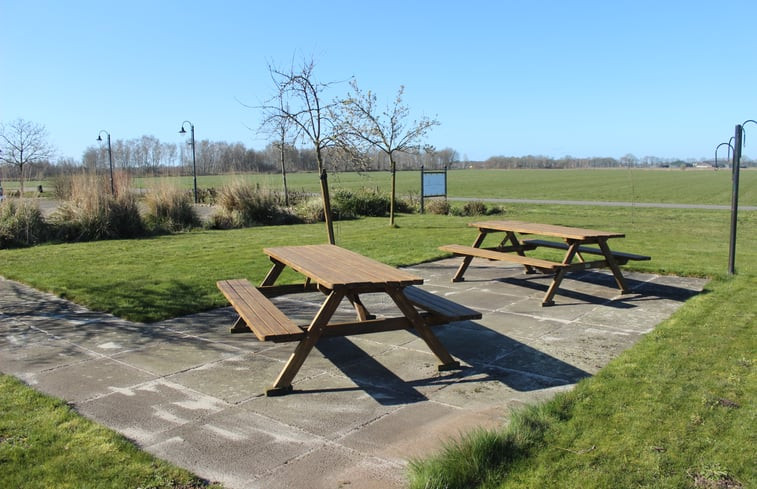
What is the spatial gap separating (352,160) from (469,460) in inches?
322

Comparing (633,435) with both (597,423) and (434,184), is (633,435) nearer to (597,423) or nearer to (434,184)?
(597,423)

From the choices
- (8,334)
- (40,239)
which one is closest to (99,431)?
(8,334)

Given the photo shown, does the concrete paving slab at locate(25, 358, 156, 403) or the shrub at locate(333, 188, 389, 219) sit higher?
the shrub at locate(333, 188, 389, 219)

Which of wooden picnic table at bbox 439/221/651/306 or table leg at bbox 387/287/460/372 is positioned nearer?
table leg at bbox 387/287/460/372

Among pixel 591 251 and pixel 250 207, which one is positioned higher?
pixel 250 207

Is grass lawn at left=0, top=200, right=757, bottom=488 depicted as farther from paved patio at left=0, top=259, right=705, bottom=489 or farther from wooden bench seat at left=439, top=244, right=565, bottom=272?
wooden bench seat at left=439, top=244, right=565, bottom=272

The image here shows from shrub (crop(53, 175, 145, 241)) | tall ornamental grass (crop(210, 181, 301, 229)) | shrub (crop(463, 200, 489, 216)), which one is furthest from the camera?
shrub (crop(463, 200, 489, 216))

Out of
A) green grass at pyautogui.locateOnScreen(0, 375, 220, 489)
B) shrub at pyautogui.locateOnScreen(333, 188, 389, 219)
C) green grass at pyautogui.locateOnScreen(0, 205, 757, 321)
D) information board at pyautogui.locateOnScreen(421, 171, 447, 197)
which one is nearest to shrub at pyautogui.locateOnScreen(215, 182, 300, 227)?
green grass at pyautogui.locateOnScreen(0, 205, 757, 321)

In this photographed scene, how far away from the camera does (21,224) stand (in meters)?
12.9

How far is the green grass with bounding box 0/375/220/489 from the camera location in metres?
2.90

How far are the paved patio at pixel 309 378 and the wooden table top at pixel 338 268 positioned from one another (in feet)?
2.41

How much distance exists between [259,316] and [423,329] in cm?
120

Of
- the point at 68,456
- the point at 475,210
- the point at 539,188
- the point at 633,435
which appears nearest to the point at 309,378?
the point at 68,456

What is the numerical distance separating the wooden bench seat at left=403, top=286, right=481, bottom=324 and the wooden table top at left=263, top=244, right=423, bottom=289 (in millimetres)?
283
